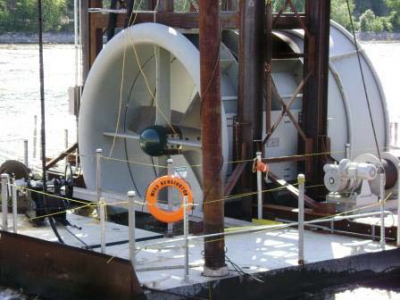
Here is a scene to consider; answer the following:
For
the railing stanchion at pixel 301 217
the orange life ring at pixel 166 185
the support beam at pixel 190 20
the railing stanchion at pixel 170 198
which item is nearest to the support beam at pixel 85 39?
the support beam at pixel 190 20

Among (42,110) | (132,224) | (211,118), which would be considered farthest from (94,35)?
(132,224)

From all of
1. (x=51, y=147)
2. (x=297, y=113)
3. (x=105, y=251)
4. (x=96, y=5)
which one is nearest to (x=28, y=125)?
(x=51, y=147)

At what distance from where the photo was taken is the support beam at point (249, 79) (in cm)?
1454

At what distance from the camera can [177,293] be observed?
445 inches

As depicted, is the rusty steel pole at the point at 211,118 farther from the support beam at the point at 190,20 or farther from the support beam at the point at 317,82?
the support beam at the point at 317,82

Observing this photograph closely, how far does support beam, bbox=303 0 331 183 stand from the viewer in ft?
49.6

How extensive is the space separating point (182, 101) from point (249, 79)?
277 cm

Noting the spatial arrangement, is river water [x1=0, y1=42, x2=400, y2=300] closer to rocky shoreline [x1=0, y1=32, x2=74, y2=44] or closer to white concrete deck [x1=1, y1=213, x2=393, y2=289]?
white concrete deck [x1=1, y1=213, x2=393, y2=289]

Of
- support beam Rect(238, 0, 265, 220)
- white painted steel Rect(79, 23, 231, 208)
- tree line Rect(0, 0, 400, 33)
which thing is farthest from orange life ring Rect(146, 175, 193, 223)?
tree line Rect(0, 0, 400, 33)

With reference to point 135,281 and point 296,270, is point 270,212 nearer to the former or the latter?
point 296,270

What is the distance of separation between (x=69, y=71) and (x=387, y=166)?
3818cm

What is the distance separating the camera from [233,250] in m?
12.9

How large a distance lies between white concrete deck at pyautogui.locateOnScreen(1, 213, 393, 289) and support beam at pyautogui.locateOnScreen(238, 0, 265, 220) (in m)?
1.26

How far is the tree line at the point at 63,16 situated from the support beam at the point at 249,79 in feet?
166
